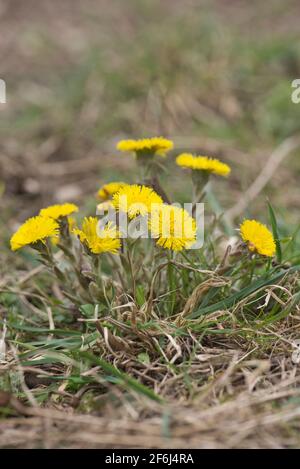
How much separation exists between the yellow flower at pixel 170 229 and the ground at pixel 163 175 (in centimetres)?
28

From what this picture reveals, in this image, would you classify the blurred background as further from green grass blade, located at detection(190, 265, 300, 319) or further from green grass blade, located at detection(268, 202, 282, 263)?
green grass blade, located at detection(190, 265, 300, 319)

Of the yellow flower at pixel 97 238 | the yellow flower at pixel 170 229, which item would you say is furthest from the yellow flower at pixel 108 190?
the yellow flower at pixel 170 229

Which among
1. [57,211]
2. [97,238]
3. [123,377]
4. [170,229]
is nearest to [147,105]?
[57,211]

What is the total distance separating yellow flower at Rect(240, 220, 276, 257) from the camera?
1.66 meters

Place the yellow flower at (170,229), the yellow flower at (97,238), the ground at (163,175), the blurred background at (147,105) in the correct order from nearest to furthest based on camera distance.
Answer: the ground at (163,175) → the yellow flower at (170,229) → the yellow flower at (97,238) → the blurred background at (147,105)

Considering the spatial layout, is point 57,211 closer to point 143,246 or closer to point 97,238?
point 97,238

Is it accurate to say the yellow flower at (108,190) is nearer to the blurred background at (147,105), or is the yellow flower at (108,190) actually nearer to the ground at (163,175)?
the ground at (163,175)

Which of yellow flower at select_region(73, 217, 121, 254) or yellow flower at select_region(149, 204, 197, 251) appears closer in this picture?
yellow flower at select_region(149, 204, 197, 251)

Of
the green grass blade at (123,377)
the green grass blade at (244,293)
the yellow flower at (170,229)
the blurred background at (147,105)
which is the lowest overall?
the green grass blade at (123,377)

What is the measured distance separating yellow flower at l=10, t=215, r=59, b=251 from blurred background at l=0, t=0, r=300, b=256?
89 cm

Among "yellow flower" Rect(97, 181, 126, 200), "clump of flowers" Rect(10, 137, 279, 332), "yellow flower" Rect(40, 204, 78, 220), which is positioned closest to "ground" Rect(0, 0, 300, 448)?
"clump of flowers" Rect(10, 137, 279, 332)

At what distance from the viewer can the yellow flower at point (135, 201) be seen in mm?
1532

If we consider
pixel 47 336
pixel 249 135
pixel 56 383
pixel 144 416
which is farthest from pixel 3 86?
pixel 144 416

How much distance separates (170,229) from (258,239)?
306mm
